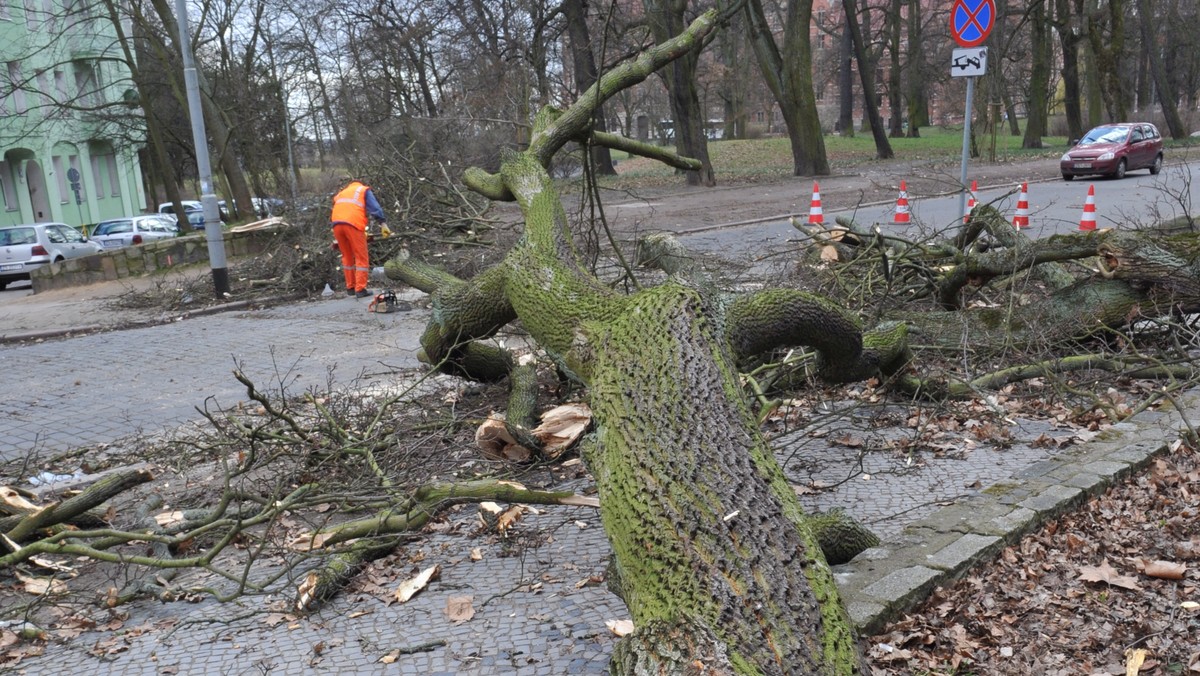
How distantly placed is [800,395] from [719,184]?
2168cm

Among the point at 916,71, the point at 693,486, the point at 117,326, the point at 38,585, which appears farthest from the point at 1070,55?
the point at 38,585

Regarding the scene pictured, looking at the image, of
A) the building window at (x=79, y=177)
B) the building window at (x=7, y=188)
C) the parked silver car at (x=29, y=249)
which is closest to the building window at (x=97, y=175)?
the building window at (x=79, y=177)

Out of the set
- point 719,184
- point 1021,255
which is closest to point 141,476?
point 1021,255

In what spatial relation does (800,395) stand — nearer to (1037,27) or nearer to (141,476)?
(141,476)

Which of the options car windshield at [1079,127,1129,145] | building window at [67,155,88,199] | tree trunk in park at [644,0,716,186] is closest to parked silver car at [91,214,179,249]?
tree trunk in park at [644,0,716,186]

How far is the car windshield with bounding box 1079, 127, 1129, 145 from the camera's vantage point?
24656 millimetres

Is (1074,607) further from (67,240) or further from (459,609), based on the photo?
(67,240)

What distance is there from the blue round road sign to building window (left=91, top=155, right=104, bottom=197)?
150 feet

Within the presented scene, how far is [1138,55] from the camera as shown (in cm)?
5003

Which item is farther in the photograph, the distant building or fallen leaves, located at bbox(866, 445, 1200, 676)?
the distant building

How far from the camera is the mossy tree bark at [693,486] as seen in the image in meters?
2.67

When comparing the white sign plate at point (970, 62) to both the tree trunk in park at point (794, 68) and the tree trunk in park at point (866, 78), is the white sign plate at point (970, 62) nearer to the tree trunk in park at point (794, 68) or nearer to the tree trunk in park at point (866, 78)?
the tree trunk in park at point (794, 68)

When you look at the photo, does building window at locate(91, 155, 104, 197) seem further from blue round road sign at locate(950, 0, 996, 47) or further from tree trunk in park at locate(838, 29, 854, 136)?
blue round road sign at locate(950, 0, 996, 47)

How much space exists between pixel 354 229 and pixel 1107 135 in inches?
786
